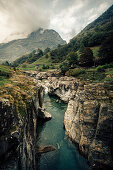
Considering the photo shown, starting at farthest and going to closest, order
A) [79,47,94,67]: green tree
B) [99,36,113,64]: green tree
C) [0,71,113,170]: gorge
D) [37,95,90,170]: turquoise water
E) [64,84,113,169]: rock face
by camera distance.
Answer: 1. [79,47,94,67]: green tree
2. [99,36,113,64]: green tree
3. [37,95,90,170]: turquoise water
4. [64,84,113,169]: rock face
5. [0,71,113,170]: gorge

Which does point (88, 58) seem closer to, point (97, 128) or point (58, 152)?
point (97, 128)

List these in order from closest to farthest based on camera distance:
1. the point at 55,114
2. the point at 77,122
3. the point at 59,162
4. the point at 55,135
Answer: the point at 59,162 → the point at 77,122 → the point at 55,135 → the point at 55,114

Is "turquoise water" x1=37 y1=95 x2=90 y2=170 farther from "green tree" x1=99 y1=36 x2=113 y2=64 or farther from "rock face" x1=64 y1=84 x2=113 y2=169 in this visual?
"green tree" x1=99 y1=36 x2=113 y2=64

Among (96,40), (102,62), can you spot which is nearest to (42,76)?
(102,62)

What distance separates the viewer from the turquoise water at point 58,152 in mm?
14661

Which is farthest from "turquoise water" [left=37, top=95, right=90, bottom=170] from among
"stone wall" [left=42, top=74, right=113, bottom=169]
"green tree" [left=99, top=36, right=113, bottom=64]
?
"green tree" [left=99, top=36, right=113, bottom=64]

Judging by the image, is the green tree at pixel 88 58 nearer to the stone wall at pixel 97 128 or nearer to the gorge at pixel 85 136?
the stone wall at pixel 97 128

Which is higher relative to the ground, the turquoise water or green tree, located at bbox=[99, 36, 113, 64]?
green tree, located at bbox=[99, 36, 113, 64]

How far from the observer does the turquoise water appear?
14.7 meters

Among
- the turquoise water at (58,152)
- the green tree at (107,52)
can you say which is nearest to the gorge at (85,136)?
the turquoise water at (58,152)

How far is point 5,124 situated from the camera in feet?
27.1

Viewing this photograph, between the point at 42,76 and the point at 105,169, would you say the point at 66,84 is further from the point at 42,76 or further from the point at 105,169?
the point at 42,76

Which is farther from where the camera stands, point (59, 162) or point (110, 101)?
point (59, 162)

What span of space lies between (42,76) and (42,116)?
166 feet
